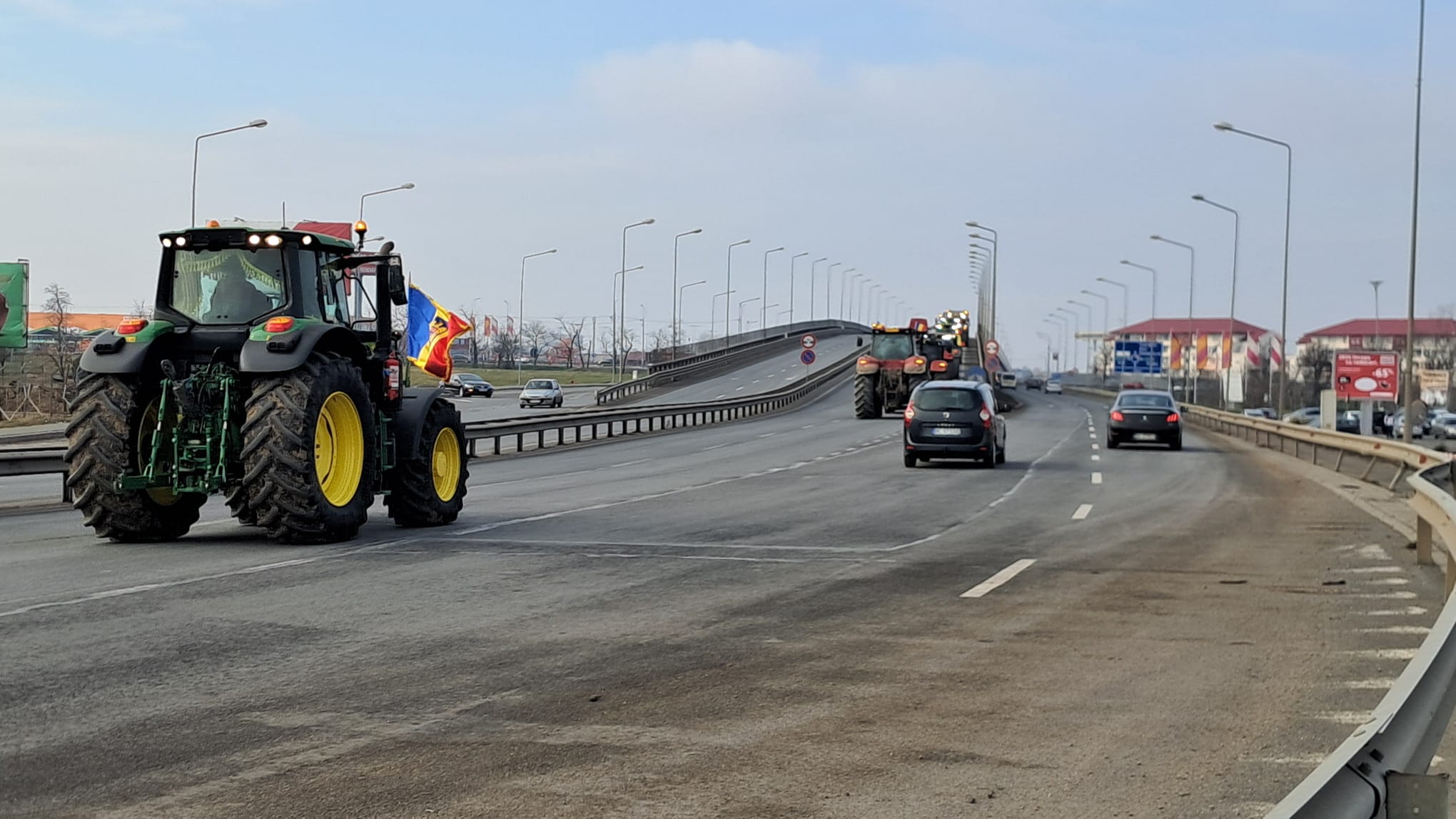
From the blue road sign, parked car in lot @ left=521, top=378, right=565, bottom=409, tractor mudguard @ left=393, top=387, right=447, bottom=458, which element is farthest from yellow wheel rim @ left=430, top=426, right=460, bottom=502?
the blue road sign

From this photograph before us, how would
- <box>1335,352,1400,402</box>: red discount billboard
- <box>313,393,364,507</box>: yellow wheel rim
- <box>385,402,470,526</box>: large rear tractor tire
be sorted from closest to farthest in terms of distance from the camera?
1. <box>313,393,364,507</box>: yellow wheel rim
2. <box>385,402,470,526</box>: large rear tractor tire
3. <box>1335,352,1400,402</box>: red discount billboard

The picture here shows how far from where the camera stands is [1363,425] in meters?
42.4

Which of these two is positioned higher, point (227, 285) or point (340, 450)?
point (227, 285)

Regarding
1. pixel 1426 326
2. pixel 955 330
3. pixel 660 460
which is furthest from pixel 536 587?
pixel 1426 326

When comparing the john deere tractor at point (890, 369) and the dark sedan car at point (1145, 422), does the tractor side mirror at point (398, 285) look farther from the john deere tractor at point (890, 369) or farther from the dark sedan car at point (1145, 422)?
the john deere tractor at point (890, 369)

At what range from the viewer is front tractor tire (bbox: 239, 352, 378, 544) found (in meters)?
12.9

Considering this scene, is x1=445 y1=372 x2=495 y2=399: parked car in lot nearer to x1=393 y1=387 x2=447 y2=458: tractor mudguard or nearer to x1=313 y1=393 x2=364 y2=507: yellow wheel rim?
x1=393 y1=387 x2=447 y2=458: tractor mudguard

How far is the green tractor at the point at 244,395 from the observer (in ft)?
42.6

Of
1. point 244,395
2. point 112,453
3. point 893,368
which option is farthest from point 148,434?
point 893,368

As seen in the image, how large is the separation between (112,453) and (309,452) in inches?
66.6

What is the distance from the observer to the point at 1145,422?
120ft

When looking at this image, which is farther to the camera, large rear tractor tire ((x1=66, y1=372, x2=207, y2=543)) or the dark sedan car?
the dark sedan car

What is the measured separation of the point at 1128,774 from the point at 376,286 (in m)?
10.5

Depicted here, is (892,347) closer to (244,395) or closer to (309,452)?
(244,395)
